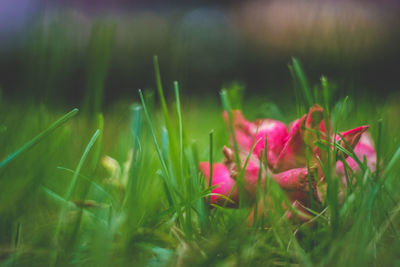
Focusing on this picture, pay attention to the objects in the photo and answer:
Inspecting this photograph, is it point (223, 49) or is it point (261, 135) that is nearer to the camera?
point (261, 135)

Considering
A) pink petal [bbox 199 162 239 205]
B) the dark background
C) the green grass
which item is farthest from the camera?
the dark background

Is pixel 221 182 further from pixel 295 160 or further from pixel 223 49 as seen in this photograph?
pixel 223 49

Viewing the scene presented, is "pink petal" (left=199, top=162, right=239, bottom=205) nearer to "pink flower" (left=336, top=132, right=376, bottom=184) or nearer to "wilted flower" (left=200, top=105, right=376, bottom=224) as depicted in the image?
"wilted flower" (left=200, top=105, right=376, bottom=224)

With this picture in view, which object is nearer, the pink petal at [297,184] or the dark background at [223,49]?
the pink petal at [297,184]

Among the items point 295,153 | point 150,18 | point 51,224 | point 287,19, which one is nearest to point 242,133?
point 295,153

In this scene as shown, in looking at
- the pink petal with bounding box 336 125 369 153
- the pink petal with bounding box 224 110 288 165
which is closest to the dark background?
the pink petal with bounding box 224 110 288 165

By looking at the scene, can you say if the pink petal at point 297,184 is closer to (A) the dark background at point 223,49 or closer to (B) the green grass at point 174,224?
(B) the green grass at point 174,224

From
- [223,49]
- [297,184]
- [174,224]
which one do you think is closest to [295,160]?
[297,184]

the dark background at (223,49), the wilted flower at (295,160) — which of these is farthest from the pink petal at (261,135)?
the dark background at (223,49)

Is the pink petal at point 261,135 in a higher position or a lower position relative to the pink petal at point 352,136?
lower
